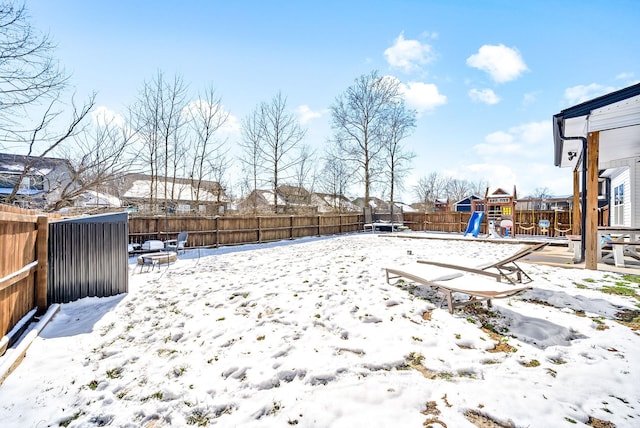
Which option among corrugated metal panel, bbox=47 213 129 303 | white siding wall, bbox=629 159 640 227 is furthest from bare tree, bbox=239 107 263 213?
white siding wall, bbox=629 159 640 227

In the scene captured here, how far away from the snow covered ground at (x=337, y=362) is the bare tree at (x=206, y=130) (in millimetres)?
14063

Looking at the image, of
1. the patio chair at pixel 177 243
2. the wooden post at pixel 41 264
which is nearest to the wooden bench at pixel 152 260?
the patio chair at pixel 177 243

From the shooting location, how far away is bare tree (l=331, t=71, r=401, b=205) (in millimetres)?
21641

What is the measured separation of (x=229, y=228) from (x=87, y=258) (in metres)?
8.04

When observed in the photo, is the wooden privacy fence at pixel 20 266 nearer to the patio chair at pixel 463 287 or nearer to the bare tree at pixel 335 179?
the patio chair at pixel 463 287

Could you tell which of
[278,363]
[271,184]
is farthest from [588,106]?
[271,184]

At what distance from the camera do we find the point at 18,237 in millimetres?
3406

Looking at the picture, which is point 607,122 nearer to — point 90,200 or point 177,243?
point 177,243

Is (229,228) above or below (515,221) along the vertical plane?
below

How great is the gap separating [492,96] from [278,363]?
48.7 feet

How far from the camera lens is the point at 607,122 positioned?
17.5 feet

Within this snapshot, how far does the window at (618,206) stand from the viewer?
10.6 metres

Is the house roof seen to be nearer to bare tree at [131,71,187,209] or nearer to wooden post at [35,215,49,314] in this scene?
wooden post at [35,215,49,314]

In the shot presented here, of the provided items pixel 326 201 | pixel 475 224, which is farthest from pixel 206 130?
pixel 475 224
